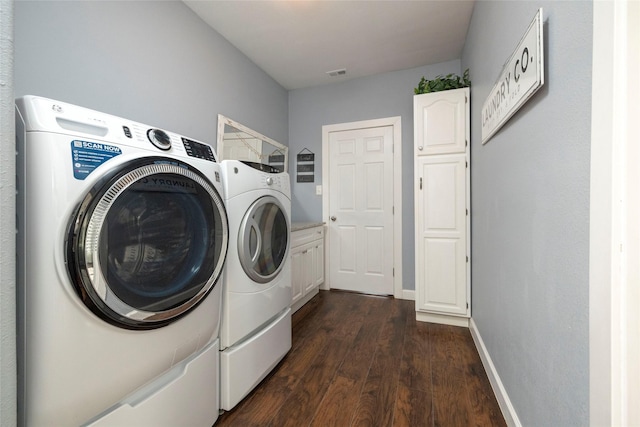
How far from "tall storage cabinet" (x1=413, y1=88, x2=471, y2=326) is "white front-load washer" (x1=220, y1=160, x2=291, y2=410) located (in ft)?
4.03

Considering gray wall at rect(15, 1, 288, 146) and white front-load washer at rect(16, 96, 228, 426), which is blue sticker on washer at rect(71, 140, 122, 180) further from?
gray wall at rect(15, 1, 288, 146)

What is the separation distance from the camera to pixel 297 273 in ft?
7.70

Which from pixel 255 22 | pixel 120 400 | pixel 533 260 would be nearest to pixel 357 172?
pixel 255 22

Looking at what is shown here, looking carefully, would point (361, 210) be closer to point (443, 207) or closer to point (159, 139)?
point (443, 207)

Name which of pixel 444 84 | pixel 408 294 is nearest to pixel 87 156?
pixel 444 84

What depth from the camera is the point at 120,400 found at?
0.82 meters

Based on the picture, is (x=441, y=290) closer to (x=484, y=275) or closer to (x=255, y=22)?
(x=484, y=275)

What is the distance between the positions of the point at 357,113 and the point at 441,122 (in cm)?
110

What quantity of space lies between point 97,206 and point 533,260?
4.69 feet

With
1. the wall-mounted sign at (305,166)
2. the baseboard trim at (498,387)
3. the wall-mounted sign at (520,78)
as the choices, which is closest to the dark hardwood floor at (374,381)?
the baseboard trim at (498,387)

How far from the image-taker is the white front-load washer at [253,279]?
1228 millimetres

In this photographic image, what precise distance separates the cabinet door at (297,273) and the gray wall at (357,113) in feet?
2.82

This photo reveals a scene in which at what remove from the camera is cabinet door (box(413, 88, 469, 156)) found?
2074mm

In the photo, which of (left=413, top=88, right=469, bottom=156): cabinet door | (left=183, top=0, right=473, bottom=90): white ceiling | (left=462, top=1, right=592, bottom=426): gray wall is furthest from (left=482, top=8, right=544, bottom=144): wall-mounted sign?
(left=183, top=0, right=473, bottom=90): white ceiling
